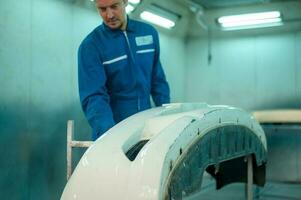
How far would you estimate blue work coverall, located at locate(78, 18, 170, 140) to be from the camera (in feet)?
6.17

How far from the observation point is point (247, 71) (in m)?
4.65

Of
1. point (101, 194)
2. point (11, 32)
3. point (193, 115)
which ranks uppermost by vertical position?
point (11, 32)

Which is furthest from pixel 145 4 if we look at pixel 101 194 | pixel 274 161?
pixel 101 194

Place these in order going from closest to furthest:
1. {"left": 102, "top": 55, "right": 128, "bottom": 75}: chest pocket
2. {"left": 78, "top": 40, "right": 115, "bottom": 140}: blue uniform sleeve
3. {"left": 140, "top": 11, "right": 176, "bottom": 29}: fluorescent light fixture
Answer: {"left": 78, "top": 40, "right": 115, "bottom": 140}: blue uniform sleeve
{"left": 102, "top": 55, "right": 128, "bottom": 75}: chest pocket
{"left": 140, "top": 11, "right": 176, "bottom": 29}: fluorescent light fixture

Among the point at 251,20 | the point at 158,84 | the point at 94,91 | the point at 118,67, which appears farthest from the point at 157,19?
the point at 94,91

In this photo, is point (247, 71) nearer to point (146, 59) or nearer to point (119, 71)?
point (146, 59)

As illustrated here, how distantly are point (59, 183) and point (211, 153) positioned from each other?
63.9 inches

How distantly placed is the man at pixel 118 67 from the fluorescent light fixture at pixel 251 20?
2.51m

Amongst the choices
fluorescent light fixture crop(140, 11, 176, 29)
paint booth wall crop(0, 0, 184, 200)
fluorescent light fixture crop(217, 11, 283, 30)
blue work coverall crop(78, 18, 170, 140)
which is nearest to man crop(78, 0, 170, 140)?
blue work coverall crop(78, 18, 170, 140)

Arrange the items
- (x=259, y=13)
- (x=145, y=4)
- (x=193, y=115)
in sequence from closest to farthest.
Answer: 1. (x=193, y=115)
2. (x=145, y=4)
3. (x=259, y=13)

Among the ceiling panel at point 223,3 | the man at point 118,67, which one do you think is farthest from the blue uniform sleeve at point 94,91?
the ceiling panel at point 223,3

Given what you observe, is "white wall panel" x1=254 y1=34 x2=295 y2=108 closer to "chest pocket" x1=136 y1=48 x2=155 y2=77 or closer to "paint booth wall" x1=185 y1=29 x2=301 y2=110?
"paint booth wall" x1=185 y1=29 x2=301 y2=110

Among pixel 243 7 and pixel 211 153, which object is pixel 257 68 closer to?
pixel 243 7

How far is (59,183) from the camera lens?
110 inches
